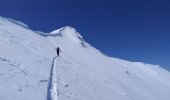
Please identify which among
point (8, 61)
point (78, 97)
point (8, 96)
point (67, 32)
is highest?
point (67, 32)

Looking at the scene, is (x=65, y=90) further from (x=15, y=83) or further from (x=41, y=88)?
(x=15, y=83)

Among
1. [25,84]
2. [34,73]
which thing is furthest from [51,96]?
[34,73]

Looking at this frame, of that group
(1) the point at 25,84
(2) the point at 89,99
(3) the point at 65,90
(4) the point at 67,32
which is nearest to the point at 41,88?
(1) the point at 25,84

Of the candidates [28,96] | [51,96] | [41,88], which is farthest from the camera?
[41,88]

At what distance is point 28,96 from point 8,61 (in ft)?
18.7

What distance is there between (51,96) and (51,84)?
2332 millimetres

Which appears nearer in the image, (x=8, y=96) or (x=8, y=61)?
(x=8, y=96)

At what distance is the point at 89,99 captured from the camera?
15.0 metres

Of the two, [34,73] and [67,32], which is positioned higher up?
[67,32]

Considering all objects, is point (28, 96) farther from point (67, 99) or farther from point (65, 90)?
point (65, 90)

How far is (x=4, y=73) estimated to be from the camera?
12.6 metres

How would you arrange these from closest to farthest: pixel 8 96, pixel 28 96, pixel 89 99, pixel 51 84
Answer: pixel 8 96
pixel 28 96
pixel 51 84
pixel 89 99

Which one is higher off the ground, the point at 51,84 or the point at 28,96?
the point at 51,84

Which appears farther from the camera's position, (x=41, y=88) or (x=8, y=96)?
(x=41, y=88)
